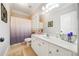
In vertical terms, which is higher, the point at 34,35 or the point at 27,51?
the point at 34,35

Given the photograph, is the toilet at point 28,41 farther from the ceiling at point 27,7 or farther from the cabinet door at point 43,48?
the ceiling at point 27,7

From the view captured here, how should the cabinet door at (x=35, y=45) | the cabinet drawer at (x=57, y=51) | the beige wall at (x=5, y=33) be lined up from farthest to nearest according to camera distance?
the cabinet door at (x=35, y=45)
the beige wall at (x=5, y=33)
the cabinet drawer at (x=57, y=51)

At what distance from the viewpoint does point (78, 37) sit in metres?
1.32

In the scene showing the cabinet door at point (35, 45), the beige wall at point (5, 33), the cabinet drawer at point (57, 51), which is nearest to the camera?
the cabinet drawer at point (57, 51)

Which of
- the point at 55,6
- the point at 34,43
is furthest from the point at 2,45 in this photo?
the point at 55,6

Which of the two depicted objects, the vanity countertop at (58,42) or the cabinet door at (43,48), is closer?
the vanity countertop at (58,42)

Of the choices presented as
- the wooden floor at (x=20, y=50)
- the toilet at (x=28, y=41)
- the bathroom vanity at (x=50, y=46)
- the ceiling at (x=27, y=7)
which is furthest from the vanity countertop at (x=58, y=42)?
the ceiling at (x=27, y=7)

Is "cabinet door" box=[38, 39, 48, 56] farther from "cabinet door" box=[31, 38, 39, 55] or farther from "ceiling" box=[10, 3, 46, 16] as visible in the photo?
"ceiling" box=[10, 3, 46, 16]

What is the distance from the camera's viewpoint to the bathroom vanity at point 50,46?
4.03ft

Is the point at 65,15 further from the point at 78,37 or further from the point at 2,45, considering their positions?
the point at 2,45

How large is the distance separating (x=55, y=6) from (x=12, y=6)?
0.69 metres

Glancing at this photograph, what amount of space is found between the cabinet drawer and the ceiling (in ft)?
2.07

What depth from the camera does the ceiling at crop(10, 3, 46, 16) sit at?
1396mm

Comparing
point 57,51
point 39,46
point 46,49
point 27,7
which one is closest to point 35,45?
point 39,46
